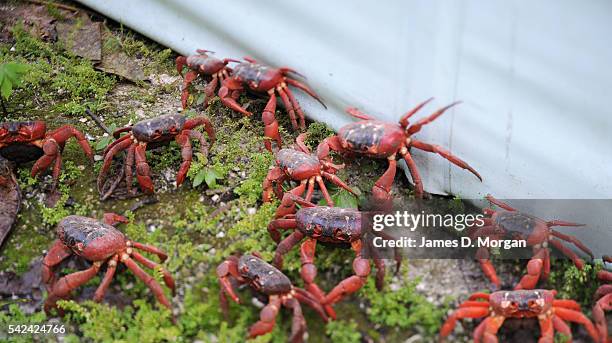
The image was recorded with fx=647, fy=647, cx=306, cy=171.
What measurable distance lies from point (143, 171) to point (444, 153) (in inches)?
94.5

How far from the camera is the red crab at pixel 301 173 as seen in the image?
199 inches

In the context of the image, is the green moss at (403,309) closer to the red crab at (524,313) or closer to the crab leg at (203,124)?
Result: the red crab at (524,313)

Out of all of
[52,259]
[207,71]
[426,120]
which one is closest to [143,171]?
[52,259]

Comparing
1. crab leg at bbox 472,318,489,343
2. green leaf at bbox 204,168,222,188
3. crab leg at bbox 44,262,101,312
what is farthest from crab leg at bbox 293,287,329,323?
crab leg at bbox 44,262,101,312

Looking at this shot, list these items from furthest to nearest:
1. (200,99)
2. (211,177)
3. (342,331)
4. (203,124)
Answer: (200,99) < (203,124) < (211,177) < (342,331)

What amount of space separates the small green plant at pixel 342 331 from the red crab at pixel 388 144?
3.75 ft

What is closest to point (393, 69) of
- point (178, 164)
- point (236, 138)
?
point (236, 138)

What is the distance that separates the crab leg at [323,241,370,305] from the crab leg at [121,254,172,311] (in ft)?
3.66

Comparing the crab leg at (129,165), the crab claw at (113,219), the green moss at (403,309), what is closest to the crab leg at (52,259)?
the crab claw at (113,219)

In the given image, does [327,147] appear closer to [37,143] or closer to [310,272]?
[310,272]

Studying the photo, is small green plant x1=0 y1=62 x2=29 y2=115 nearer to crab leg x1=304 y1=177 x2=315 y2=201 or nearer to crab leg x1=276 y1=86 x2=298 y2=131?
crab leg x1=276 y1=86 x2=298 y2=131

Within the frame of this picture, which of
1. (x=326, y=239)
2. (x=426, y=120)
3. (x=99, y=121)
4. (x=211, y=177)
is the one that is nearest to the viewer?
(x=326, y=239)

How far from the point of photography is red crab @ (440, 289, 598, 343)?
13.6 feet

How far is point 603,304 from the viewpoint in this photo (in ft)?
14.3
